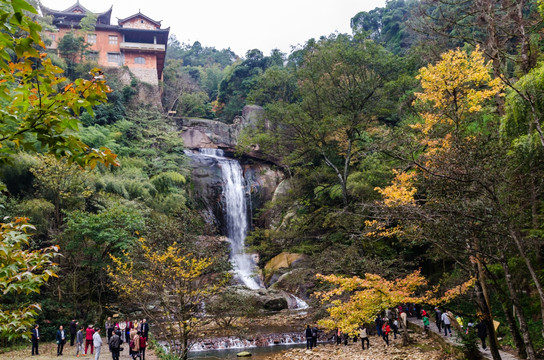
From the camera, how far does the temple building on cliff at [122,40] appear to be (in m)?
37.9

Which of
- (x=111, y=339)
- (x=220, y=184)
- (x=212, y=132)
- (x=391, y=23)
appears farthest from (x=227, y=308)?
(x=391, y=23)

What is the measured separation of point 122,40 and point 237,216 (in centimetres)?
2270

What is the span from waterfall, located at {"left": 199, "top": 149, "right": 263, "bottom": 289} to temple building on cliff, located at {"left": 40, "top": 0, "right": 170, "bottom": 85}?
42.1 ft

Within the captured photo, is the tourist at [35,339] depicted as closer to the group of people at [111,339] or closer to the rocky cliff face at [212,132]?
the group of people at [111,339]

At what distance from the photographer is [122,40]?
3884 cm

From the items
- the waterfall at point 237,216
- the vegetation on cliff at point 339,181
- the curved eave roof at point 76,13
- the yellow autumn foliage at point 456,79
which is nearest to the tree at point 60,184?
the vegetation on cliff at point 339,181

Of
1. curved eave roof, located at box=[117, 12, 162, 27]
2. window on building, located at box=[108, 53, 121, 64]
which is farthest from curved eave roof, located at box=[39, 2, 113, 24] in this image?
window on building, located at box=[108, 53, 121, 64]

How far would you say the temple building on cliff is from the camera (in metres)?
37.9

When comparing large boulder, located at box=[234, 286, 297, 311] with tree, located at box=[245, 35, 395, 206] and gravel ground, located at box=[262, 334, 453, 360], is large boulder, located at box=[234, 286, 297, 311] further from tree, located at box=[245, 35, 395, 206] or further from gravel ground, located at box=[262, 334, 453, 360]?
tree, located at box=[245, 35, 395, 206]

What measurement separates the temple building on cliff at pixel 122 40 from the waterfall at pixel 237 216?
12833mm

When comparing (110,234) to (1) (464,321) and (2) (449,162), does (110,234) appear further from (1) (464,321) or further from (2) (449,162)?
(1) (464,321)

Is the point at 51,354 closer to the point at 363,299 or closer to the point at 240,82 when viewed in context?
the point at 363,299

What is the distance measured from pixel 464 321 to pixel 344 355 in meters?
6.58

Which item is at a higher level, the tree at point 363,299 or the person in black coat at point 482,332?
the tree at point 363,299
